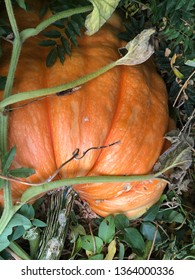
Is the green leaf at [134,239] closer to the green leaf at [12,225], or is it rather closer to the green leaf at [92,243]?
the green leaf at [92,243]

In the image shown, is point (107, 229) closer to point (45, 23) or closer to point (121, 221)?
point (121, 221)

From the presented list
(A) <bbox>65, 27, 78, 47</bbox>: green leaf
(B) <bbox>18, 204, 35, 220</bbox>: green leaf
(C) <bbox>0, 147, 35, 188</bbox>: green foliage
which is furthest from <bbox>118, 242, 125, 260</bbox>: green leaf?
(A) <bbox>65, 27, 78, 47</bbox>: green leaf

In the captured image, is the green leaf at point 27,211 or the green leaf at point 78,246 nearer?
the green leaf at point 27,211

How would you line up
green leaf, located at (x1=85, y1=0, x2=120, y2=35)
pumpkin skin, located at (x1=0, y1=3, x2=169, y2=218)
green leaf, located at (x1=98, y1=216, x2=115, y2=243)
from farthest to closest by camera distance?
green leaf, located at (x1=98, y1=216, x2=115, y2=243), pumpkin skin, located at (x1=0, y1=3, x2=169, y2=218), green leaf, located at (x1=85, y1=0, x2=120, y2=35)

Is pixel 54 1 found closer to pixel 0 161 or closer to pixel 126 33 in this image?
pixel 126 33

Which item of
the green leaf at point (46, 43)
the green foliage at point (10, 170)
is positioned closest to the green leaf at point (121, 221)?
the green foliage at point (10, 170)

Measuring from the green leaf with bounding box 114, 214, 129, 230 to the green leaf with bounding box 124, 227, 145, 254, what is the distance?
0.02 m

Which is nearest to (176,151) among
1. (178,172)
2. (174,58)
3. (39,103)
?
(178,172)

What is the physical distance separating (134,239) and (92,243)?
10 cm

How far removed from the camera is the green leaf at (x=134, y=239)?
3.79ft

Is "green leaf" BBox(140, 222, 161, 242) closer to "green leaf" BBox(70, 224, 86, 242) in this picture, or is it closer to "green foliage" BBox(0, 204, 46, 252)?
"green leaf" BBox(70, 224, 86, 242)

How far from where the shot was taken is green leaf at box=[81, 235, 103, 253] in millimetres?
1178

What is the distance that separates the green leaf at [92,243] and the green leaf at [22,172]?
14.6 inches

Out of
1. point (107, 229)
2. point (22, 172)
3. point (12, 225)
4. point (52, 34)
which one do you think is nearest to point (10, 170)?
point (22, 172)
